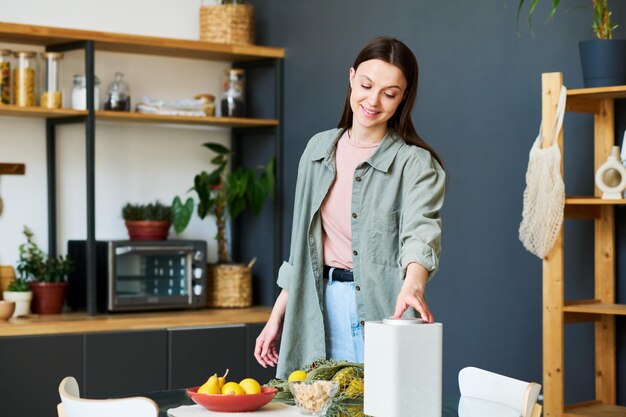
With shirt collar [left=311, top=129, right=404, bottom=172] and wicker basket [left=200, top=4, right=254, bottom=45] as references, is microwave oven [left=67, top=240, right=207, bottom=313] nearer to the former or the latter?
wicker basket [left=200, top=4, right=254, bottom=45]

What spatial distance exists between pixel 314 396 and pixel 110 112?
9.86 feet

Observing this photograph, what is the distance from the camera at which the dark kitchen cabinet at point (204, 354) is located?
Result: 455 cm

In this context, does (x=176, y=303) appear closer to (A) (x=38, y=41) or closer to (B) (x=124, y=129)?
(B) (x=124, y=129)

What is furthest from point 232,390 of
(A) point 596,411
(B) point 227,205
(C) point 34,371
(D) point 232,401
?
(B) point 227,205

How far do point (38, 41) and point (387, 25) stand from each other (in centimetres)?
165

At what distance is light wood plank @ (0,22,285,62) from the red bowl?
2.93 meters

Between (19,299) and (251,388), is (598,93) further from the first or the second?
(19,299)

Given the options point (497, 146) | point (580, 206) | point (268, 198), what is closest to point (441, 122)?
point (497, 146)

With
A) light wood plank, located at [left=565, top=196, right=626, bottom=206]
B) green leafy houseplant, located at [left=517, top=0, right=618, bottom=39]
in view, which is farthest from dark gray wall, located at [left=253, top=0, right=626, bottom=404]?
light wood plank, located at [left=565, top=196, right=626, bottom=206]

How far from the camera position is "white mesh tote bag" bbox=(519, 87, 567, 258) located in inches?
139

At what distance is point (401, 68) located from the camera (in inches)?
96.1

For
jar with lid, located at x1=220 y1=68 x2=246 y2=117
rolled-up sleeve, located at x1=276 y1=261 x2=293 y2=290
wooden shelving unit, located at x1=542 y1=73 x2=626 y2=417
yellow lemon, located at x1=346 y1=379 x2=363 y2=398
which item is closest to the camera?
yellow lemon, located at x1=346 y1=379 x2=363 y2=398

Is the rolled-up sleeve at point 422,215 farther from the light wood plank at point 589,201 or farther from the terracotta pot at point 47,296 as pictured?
the terracotta pot at point 47,296

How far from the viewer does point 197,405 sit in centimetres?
207
